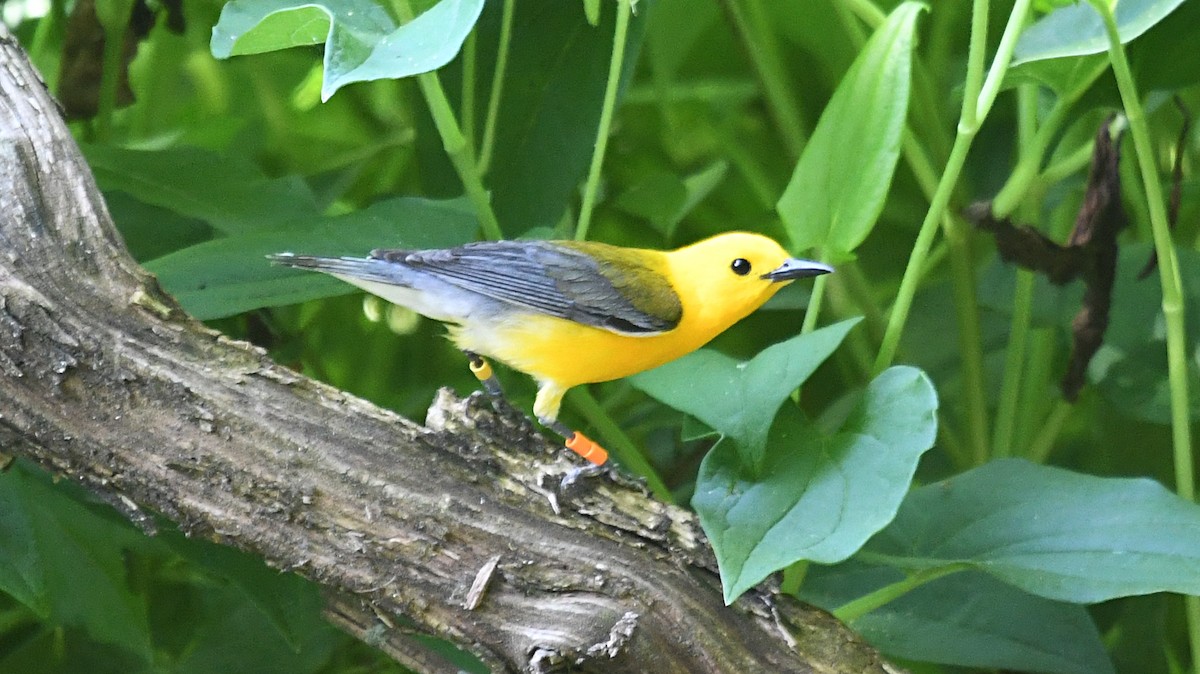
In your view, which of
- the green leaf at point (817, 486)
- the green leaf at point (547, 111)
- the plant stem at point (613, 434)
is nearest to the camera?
the green leaf at point (817, 486)

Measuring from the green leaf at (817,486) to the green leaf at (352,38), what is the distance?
1.14ft

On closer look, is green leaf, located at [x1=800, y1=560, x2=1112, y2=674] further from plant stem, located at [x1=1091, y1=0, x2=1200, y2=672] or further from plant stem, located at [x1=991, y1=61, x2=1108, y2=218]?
plant stem, located at [x1=991, y1=61, x2=1108, y2=218]

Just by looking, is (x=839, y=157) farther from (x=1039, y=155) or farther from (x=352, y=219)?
(x=352, y=219)

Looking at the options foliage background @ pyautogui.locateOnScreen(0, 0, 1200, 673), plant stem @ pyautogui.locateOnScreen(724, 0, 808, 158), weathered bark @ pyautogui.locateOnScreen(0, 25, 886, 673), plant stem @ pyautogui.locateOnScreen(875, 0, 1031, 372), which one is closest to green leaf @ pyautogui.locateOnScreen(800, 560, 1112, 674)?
foliage background @ pyautogui.locateOnScreen(0, 0, 1200, 673)

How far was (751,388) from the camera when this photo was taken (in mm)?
776

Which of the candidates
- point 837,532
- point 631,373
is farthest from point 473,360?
point 837,532

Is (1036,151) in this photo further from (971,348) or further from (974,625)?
(974,625)

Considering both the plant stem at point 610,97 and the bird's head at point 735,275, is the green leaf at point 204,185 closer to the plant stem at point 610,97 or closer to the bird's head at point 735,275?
the plant stem at point 610,97

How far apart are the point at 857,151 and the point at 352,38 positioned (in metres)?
0.41

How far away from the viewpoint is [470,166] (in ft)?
3.23

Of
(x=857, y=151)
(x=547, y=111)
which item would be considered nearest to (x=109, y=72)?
(x=547, y=111)

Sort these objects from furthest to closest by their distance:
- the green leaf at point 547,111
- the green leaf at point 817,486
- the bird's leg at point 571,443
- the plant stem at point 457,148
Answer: the green leaf at point 547,111
the plant stem at point 457,148
the bird's leg at point 571,443
the green leaf at point 817,486

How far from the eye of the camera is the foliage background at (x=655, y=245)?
952mm

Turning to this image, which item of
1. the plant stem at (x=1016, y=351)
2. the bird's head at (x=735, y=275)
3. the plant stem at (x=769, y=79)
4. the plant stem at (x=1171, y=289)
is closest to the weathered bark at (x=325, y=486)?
the bird's head at (x=735, y=275)
